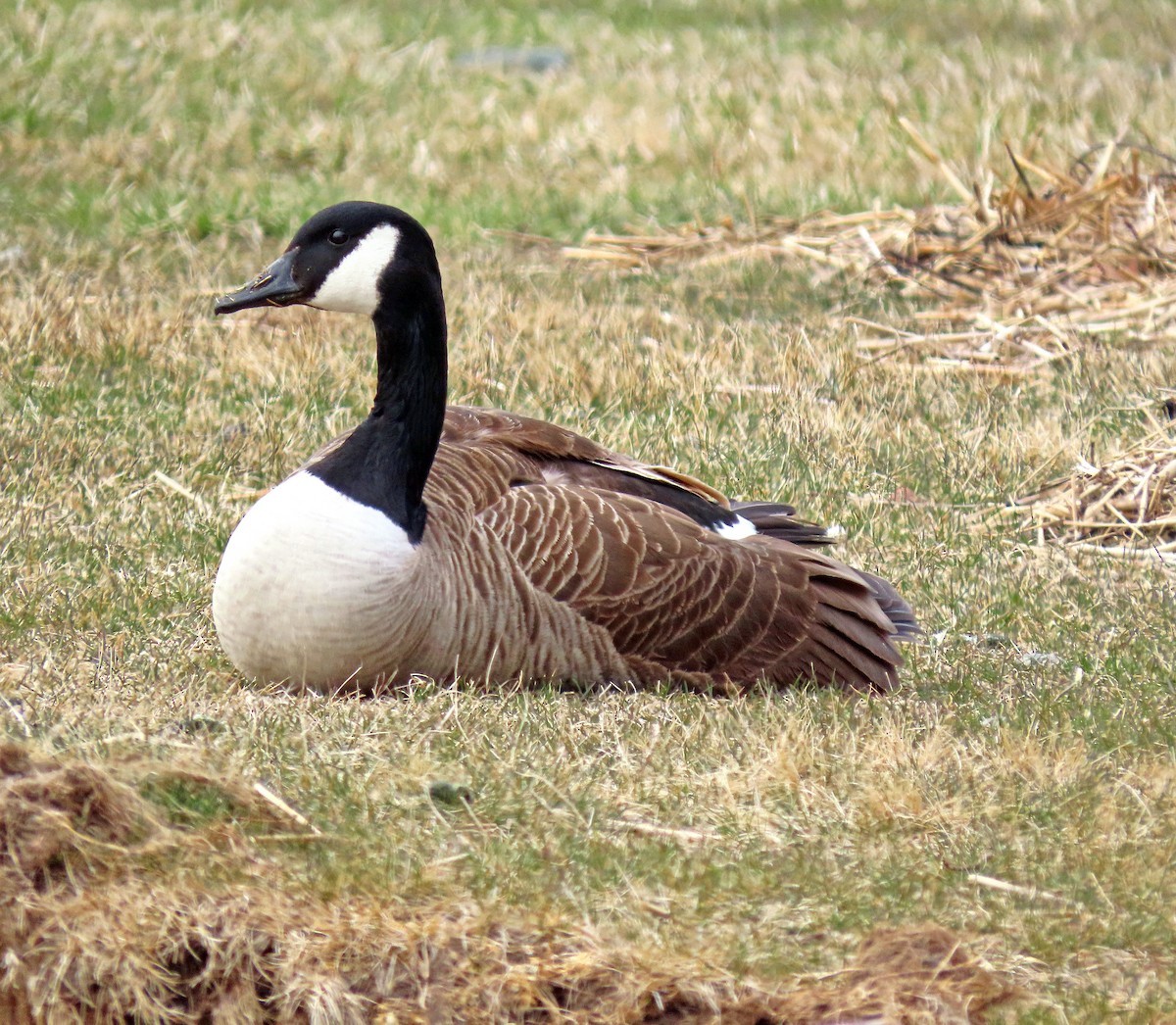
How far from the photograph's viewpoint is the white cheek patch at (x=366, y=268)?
4852 millimetres

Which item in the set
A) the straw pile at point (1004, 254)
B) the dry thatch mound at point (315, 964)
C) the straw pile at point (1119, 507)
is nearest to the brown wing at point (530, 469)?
Result: the straw pile at point (1119, 507)

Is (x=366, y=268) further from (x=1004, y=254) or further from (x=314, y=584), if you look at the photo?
(x=1004, y=254)

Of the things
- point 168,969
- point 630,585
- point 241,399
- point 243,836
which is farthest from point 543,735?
point 241,399

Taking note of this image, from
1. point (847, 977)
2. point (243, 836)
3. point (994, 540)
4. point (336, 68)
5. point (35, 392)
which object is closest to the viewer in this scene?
point (847, 977)

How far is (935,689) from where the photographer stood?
5.10 m

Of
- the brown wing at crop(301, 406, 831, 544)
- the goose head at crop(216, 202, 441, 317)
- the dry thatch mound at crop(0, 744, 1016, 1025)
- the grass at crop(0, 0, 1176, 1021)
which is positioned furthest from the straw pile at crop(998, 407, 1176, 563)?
the dry thatch mound at crop(0, 744, 1016, 1025)

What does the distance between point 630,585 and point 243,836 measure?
4.70ft

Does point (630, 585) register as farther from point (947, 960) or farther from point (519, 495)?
point (947, 960)

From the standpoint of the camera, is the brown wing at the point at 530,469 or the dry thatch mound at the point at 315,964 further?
the brown wing at the point at 530,469

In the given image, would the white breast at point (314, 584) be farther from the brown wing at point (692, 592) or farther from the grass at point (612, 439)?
the brown wing at point (692, 592)

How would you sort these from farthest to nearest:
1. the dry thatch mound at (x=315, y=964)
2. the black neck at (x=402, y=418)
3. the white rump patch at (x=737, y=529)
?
the white rump patch at (x=737, y=529) < the black neck at (x=402, y=418) < the dry thatch mound at (x=315, y=964)

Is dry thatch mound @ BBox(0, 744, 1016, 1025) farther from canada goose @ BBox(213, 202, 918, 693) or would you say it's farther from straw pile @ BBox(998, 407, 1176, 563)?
Result: straw pile @ BBox(998, 407, 1176, 563)

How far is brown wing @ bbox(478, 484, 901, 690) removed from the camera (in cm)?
482

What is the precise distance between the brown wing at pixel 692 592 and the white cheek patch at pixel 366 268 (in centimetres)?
67
